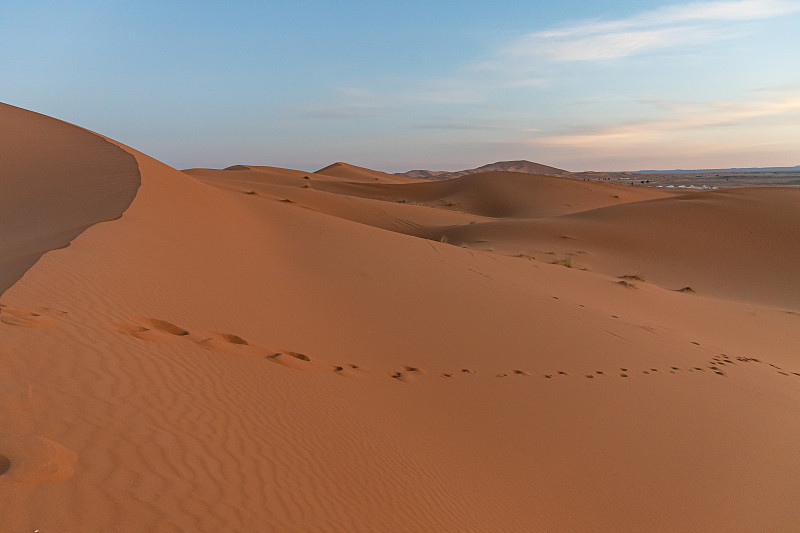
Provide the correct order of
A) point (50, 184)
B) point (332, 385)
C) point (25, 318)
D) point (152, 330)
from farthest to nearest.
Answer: point (50, 184) < point (332, 385) < point (152, 330) < point (25, 318)

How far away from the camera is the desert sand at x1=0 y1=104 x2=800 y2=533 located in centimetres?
287

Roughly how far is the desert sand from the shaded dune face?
7cm

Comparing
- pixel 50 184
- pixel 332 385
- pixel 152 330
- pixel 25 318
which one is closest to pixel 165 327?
pixel 152 330

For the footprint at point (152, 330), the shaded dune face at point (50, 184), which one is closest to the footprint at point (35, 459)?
the footprint at point (152, 330)

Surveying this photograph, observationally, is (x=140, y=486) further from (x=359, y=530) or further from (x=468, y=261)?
(x=468, y=261)

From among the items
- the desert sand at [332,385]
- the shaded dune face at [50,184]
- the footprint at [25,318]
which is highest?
the shaded dune face at [50,184]

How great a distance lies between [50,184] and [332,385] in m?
7.59

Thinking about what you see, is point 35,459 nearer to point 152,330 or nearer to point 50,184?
point 152,330

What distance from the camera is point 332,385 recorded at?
486 cm

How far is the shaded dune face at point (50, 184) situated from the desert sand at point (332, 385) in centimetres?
7

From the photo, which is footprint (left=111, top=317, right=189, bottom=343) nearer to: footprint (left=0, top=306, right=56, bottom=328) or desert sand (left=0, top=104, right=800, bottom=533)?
desert sand (left=0, top=104, right=800, bottom=533)

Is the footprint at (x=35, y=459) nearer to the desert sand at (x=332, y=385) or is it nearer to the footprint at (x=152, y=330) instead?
the desert sand at (x=332, y=385)

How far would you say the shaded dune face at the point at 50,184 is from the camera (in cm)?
648

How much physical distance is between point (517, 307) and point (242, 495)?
6537 millimetres
